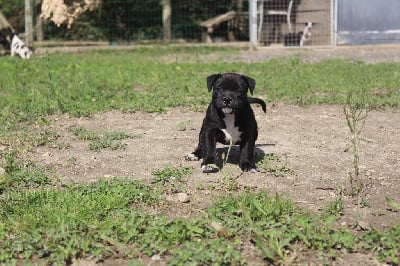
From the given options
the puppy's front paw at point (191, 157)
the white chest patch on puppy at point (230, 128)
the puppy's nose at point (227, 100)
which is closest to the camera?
the puppy's nose at point (227, 100)

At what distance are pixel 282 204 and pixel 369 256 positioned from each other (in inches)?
29.8

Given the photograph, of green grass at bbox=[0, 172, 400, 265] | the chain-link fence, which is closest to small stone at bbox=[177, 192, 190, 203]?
green grass at bbox=[0, 172, 400, 265]

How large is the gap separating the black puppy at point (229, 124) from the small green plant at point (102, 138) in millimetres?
1122

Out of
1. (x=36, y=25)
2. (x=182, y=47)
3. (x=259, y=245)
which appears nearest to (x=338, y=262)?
(x=259, y=245)

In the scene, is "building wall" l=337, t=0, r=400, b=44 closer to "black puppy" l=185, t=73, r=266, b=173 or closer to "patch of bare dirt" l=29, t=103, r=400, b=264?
"patch of bare dirt" l=29, t=103, r=400, b=264

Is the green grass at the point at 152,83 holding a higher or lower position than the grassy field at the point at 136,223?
higher

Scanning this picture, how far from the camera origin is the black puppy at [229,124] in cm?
495

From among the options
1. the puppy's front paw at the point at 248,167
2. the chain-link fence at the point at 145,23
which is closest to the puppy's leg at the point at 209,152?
the puppy's front paw at the point at 248,167

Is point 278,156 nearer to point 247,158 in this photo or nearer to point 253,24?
point 247,158

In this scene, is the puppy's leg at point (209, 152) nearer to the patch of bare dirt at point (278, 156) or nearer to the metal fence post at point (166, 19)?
the patch of bare dirt at point (278, 156)

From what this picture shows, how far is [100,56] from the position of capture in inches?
589

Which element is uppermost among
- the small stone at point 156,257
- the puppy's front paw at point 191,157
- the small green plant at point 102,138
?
the small green plant at point 102,138

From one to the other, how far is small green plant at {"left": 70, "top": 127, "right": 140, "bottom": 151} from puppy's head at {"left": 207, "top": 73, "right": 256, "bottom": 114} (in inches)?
49.4

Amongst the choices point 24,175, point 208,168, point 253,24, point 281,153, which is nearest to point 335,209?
point 208,168
